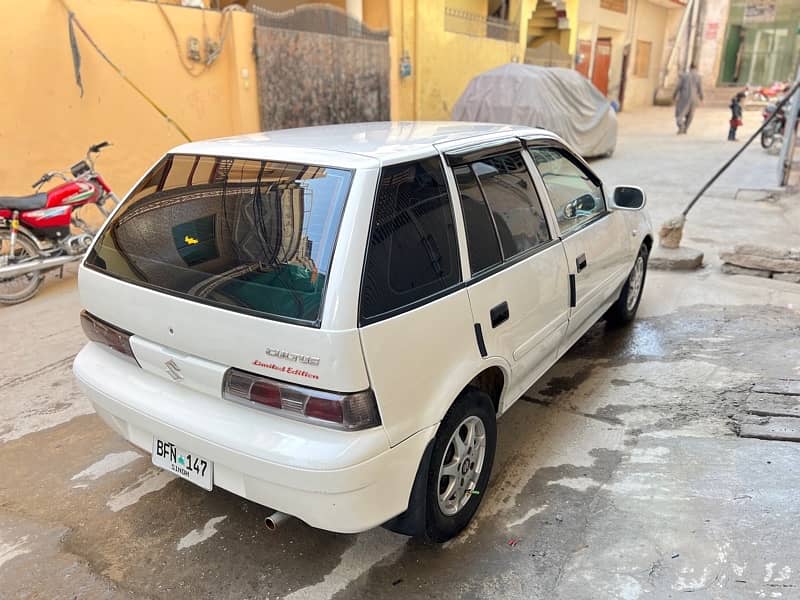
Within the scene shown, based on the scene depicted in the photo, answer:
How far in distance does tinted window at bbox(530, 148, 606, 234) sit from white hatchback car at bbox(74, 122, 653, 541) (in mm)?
392

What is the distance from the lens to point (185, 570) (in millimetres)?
2359

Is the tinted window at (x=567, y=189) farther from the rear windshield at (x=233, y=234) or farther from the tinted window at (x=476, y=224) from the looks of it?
the rear windshield at (x=233, y=234)

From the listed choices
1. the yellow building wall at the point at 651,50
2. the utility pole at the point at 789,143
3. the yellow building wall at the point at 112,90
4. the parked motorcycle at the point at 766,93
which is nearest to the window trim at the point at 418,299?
the yellow building wall at the point at 112,90

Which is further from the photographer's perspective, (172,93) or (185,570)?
(172,93)

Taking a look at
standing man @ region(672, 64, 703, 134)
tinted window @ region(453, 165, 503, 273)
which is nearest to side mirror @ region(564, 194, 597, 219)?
tinted window @ region(453, 165, 503, 273)

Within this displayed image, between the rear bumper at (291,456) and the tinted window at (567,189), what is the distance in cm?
167

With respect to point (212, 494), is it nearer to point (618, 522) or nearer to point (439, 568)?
point (439, 568)

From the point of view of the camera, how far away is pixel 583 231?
3422 mm

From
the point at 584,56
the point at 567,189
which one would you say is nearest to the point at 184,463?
the point at 567,189

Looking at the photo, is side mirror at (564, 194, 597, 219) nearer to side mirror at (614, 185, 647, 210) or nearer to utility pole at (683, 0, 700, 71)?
side mirror at (614, 185, 647, 210)

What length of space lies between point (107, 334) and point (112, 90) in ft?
18.6

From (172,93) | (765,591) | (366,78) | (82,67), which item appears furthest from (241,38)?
(765,591)

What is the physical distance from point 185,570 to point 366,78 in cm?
1005

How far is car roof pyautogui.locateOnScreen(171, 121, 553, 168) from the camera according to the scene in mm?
2248
